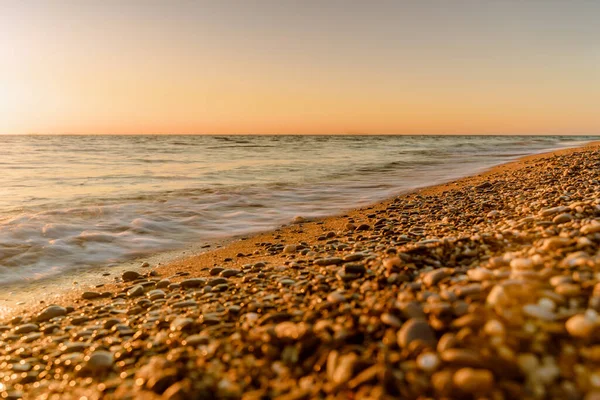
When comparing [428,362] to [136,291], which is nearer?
[428,362]

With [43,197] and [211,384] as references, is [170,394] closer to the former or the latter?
[211,384]

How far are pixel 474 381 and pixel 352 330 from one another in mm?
744

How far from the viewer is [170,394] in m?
1.91

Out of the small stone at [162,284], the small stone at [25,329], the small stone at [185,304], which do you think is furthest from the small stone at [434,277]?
the small stone at [25,329]

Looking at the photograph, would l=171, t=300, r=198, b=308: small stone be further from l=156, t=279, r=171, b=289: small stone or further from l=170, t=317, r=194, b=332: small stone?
l=156, t=279, r=171, b=289: small stone

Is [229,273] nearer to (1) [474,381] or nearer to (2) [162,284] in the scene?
(2) [162,284]

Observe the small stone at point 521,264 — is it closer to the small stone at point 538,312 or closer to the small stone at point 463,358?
the small stone at point 538,312

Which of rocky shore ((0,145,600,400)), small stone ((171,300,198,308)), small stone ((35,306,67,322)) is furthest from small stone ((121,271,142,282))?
small stone ((171,300,198,308))

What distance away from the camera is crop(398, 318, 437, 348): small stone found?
6.41ft

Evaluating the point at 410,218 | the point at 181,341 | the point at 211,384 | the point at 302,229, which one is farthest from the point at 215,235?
the point at 211,384

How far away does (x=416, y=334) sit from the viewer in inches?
78.5

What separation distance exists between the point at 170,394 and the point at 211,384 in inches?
7.9

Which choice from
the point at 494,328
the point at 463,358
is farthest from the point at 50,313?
the point at 494,328

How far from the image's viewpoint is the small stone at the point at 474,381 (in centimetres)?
157
